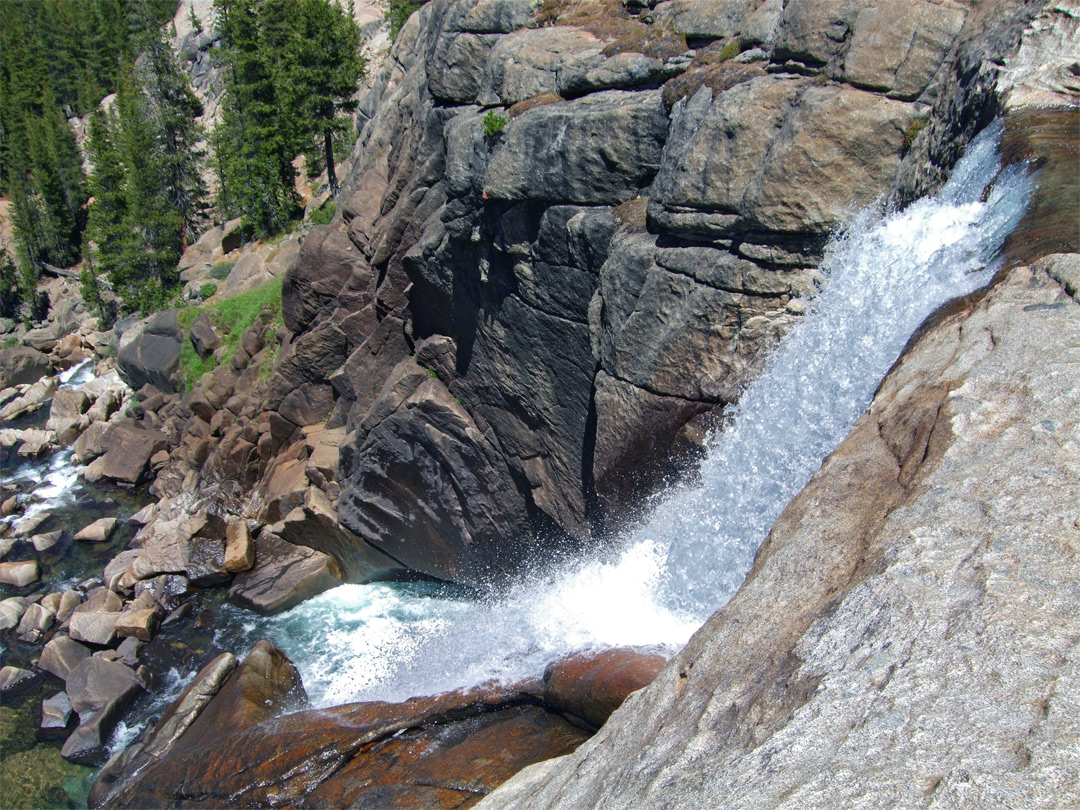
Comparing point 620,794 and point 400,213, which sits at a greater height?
point 400,213

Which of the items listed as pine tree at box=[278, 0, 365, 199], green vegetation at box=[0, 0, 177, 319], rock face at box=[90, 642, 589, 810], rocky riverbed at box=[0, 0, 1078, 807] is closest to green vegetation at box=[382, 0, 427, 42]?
pine tree at box=[278, 0, 365, 199]

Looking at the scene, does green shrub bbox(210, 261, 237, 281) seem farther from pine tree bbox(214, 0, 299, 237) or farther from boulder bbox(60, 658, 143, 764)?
boulder bbox(60, 658, 143, 764)

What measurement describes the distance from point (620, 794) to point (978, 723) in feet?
7.40

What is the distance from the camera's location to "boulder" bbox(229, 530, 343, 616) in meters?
19.8

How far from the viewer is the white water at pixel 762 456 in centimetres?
876

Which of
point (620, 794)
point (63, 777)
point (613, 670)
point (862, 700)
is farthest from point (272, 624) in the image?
point (862, 700)

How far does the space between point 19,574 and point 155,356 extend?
10.2 metres

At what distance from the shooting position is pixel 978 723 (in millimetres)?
3604

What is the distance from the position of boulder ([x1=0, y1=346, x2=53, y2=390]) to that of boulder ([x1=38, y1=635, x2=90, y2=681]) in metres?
26.3

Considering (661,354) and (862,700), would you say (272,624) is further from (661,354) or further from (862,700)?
(862,700)

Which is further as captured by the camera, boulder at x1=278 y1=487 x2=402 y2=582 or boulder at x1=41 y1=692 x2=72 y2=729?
boulder at x1=278 y1=487 x2=402 y2=582

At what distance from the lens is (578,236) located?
14.1 meters

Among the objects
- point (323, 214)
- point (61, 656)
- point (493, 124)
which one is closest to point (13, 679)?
point (61, 656)

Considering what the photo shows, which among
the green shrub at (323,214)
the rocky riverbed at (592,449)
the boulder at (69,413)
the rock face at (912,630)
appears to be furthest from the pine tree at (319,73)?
the rock face at (912,630)
